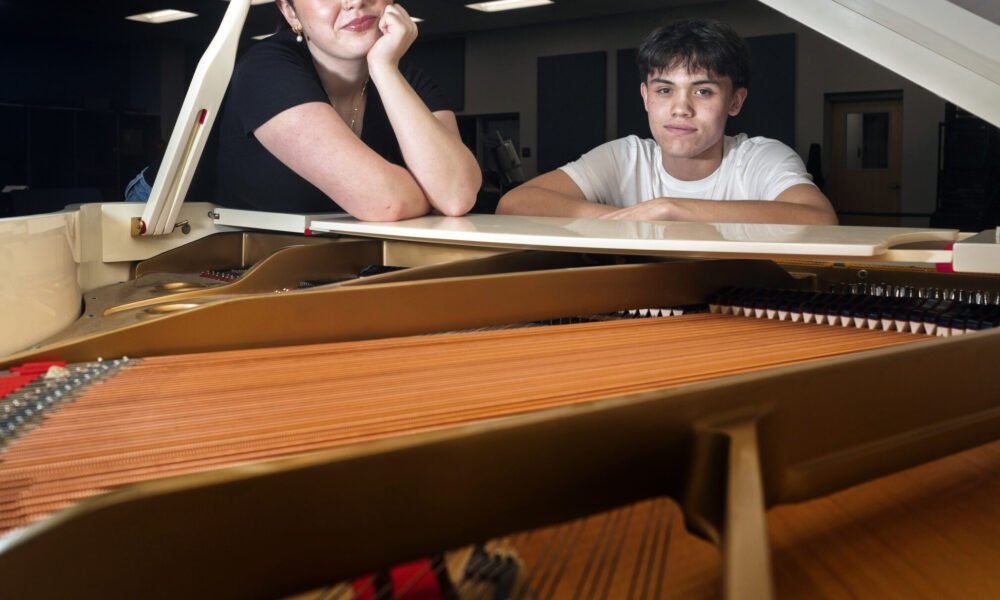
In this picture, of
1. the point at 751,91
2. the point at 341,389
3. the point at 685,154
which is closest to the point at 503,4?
the point at 751,91

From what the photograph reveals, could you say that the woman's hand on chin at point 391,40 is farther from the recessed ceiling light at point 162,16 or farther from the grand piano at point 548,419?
the grand piano at point 548,419

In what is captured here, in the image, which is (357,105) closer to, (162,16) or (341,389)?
(162,16)

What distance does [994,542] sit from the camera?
0.67 metres

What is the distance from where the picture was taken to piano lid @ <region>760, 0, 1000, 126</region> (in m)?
1.45

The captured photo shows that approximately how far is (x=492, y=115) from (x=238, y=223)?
3.10 meters

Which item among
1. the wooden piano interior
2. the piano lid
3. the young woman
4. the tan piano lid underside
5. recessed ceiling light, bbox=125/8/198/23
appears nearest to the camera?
the wooden piano interior

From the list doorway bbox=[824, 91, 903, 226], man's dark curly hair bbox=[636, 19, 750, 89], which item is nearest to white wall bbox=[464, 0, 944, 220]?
doorway bbox=[824, 91, 903, 226]

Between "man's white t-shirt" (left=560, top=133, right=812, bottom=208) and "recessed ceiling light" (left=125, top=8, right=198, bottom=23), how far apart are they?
4.88 ft

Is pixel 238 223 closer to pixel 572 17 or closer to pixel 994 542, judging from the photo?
pixel 994 542

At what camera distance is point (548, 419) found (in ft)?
1.42

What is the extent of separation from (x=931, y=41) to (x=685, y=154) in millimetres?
1778

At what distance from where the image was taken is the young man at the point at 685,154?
2918 mm

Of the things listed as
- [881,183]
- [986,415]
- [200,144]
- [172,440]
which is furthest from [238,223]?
[881,183]

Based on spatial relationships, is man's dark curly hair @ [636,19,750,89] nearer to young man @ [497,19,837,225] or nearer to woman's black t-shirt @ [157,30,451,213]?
young man @ [497,19,837,225]
